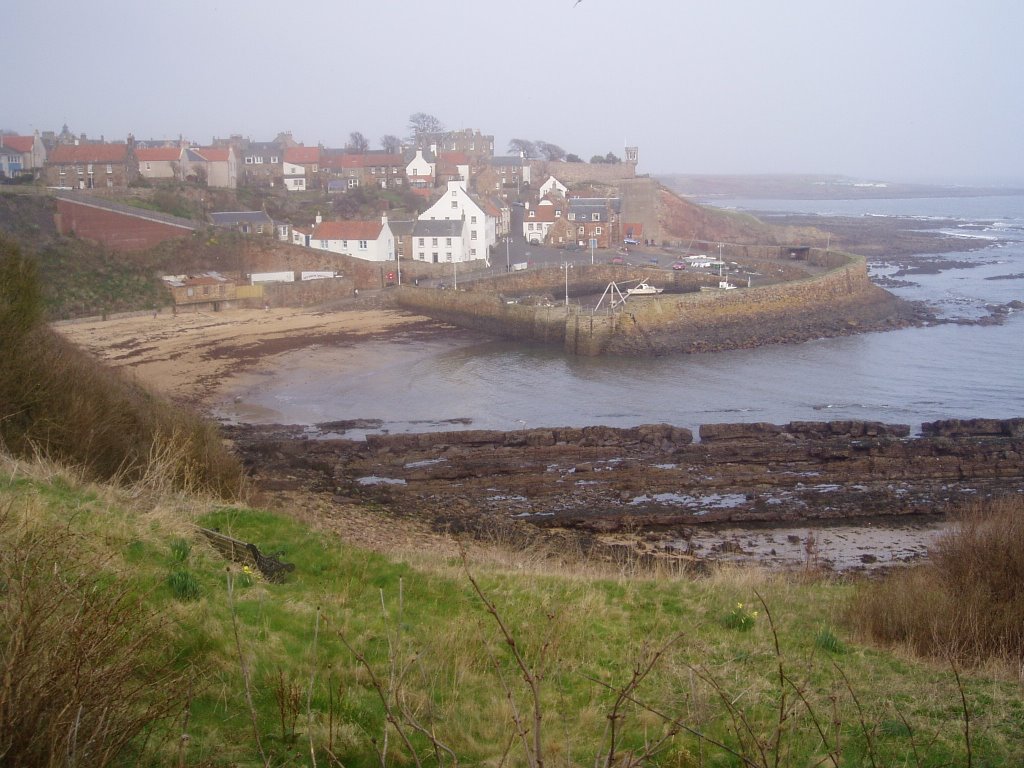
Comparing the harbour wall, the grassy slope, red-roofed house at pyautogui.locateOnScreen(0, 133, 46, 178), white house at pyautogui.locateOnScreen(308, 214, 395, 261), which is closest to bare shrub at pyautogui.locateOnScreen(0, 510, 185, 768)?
the grassy slope

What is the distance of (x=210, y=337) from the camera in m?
26.7

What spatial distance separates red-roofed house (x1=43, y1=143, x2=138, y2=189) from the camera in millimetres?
42562

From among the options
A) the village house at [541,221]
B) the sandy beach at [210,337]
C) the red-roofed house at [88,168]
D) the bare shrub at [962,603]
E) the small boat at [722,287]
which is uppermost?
the red-roofed house at [88,168]

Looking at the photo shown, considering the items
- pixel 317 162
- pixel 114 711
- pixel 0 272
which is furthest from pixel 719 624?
pixel 317 162

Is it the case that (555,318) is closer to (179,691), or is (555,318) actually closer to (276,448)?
(276,448)

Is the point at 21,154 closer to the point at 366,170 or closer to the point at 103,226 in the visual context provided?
the point at 103,226

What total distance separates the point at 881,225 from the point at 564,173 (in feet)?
97.5

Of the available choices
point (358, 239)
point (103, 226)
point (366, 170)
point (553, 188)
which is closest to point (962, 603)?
point (103, 226)

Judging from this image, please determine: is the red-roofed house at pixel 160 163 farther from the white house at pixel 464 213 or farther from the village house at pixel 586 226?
the village house at pixel 586 226

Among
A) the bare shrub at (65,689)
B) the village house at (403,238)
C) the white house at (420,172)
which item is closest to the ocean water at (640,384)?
the village house at (403,238)

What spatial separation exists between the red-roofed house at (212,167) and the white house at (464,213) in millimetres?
13790

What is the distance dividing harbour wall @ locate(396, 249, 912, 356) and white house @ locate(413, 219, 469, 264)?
148 inches

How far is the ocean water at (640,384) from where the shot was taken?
19.2 meters

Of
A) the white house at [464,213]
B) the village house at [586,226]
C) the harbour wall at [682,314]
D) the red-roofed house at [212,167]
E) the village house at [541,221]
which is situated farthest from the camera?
the village house at [541,221]
